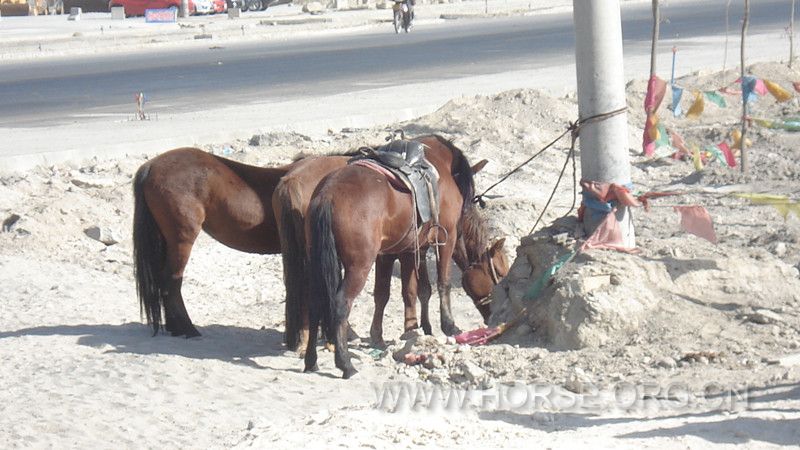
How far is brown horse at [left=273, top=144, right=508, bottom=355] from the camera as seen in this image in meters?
9.16

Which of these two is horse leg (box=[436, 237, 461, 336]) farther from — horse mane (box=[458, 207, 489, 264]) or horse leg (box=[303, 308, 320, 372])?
horse leg (box=[303, 308, 320, 372])

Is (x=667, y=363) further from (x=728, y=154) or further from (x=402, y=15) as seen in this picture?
(x=402, y=15)

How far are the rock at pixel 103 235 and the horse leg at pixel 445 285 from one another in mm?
4306

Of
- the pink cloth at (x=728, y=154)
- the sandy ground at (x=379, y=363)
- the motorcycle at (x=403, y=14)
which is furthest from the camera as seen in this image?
the motorcycle at (x=403, y=14)

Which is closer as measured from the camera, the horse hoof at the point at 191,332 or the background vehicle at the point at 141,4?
the horse hoof at the point at 191,332

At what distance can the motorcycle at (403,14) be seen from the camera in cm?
4128

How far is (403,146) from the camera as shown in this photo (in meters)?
9.30

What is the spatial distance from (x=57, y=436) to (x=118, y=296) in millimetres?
4158

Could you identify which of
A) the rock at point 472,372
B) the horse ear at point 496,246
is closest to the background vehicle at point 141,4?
the horse ear at point 496,246

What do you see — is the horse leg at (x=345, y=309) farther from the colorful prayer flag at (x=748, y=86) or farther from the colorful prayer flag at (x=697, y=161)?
the colorful prayer flag at (x=697, y=161)

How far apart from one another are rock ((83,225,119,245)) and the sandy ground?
0.11ft

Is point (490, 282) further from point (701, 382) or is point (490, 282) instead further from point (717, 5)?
point (717, 5)

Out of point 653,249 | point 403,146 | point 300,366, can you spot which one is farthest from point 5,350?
point 653,249

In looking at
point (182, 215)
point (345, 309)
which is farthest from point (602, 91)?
point (182, 215)
